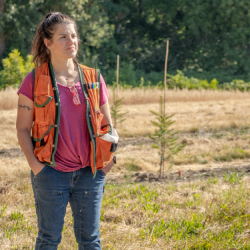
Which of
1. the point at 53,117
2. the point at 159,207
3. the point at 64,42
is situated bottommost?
the point at 159,207

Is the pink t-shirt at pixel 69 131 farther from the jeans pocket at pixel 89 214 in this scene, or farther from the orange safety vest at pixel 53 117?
the jeans pocket at pixel 89 214

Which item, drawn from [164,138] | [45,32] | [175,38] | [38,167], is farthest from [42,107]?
[175,38]

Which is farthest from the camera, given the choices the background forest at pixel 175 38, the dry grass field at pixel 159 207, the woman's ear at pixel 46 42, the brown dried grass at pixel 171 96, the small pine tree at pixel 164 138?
the background forest at pixel 175 38

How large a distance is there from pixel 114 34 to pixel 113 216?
28715 mm

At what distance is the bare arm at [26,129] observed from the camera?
6.89 feet

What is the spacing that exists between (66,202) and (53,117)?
1.66ft

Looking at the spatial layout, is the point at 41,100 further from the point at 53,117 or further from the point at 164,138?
the point at 164,138

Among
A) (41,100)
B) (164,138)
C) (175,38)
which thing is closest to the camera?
(41,100)

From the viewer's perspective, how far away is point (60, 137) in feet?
6.95

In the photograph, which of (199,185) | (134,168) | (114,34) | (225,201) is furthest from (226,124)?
(114,34)

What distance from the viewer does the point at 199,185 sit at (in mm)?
4867

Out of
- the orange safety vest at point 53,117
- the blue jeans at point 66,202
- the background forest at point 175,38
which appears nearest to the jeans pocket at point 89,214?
the blue jeans at point 66,202

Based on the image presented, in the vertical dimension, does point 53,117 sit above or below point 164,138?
above

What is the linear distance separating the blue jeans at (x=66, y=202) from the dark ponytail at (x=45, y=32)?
0.71 metres
